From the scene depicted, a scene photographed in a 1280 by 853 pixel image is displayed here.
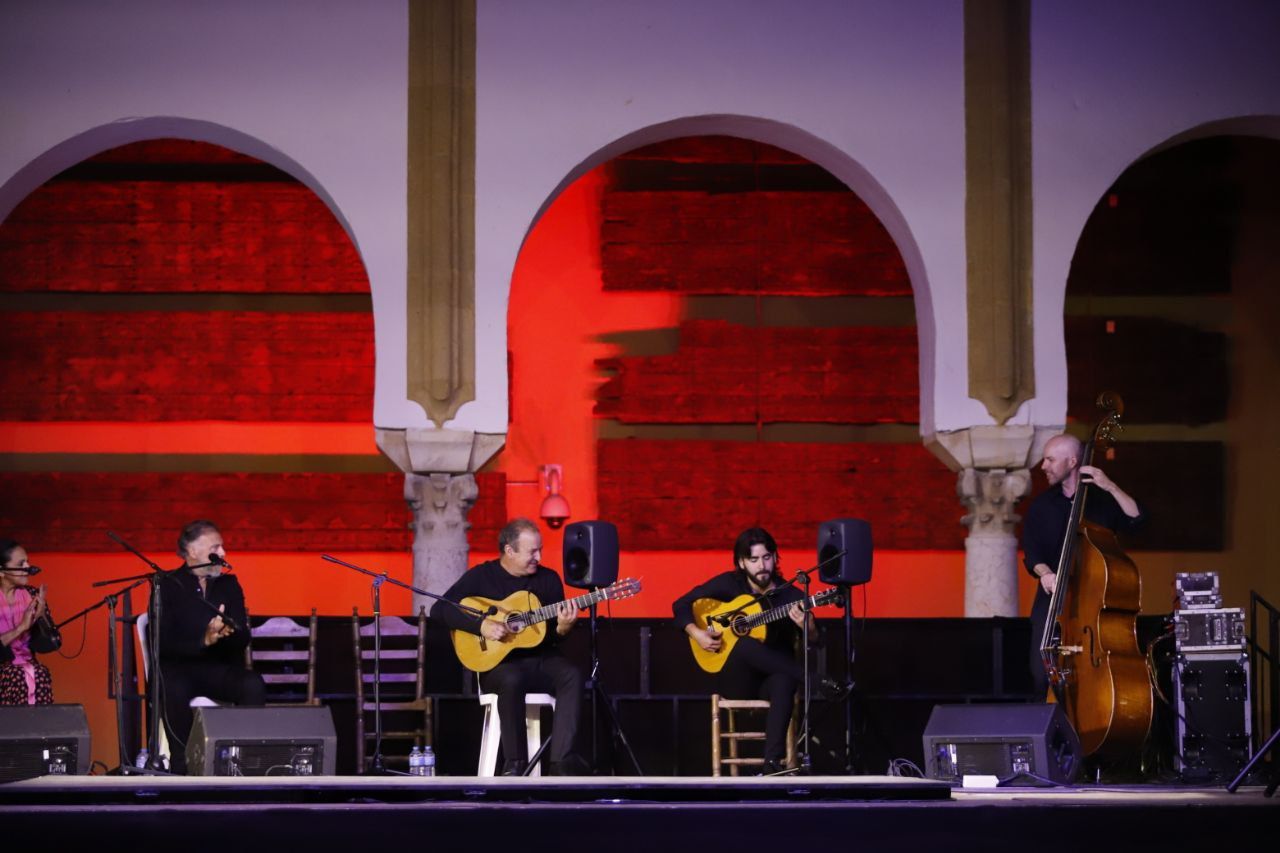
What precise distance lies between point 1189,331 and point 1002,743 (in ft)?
17.7

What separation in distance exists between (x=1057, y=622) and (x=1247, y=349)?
4.62 metres

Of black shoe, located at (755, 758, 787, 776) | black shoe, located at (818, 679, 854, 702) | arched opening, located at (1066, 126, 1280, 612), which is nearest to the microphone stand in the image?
black shoe, located at (755, 758, 787, 776)

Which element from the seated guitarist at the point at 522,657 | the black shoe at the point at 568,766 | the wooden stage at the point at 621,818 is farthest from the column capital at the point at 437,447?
the wooden stage at the point at 621,818

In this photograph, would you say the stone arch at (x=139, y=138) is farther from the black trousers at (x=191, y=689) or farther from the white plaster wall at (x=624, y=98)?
the black trousers at (x=191, y=689)

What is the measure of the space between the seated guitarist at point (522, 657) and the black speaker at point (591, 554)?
14 cm

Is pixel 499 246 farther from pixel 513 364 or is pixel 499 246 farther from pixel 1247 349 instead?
pixel 1247 349

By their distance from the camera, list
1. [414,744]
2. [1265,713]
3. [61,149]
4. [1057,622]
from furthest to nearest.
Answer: [1265,713], [61,149], [414,744], [1057,622]

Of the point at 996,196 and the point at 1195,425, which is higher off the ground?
the point at 996,196

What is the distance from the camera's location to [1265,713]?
9523 millimetres

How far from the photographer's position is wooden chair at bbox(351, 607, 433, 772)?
293 inches

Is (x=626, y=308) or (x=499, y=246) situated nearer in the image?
(x=499, y=246)

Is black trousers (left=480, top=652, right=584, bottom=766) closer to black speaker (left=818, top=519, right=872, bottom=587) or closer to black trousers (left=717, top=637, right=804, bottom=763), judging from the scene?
black trousers (left=717, top=637, right=804, bottom=763)

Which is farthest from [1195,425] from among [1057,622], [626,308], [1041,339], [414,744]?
[414,744]

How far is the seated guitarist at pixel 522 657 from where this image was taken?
22.5 feet
